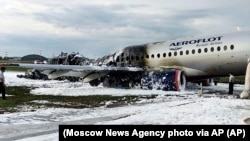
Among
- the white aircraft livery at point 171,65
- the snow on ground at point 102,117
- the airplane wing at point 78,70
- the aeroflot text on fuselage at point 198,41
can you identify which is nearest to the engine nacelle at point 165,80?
the white aircraft livery at point 171,65

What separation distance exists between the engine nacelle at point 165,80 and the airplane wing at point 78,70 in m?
1.68

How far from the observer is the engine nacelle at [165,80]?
2527 centimetres

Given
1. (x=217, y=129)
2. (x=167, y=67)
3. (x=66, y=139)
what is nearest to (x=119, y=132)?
(x=66, y=139)

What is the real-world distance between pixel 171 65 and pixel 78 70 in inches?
235

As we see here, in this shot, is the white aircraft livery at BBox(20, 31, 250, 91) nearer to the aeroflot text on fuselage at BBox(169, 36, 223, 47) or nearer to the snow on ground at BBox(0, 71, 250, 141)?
the aeroflot text on fuselage at BBox(169, 36, 223, 47)

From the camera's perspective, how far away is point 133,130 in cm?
823

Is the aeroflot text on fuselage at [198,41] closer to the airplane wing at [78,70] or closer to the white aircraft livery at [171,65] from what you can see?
the white aircraft livery at [171,65]

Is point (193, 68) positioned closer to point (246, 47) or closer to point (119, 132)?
point (246, 47)

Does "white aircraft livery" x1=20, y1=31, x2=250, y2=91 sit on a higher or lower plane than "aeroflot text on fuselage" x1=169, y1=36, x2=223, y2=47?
lower

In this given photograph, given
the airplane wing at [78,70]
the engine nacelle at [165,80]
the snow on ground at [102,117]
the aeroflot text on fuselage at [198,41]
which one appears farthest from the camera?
the airplane wing at [78,70]

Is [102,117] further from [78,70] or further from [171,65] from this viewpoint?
[171,65]

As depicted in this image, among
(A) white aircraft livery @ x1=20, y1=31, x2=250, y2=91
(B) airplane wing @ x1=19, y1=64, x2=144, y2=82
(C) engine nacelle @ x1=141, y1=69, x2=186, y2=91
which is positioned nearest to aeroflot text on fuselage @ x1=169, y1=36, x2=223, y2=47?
(A) white aircraft livery @ x1=20, y1=31, x2=250, y2=91

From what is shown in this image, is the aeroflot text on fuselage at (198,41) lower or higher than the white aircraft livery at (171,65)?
higher

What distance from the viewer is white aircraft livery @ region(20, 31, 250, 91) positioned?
2528 cm
